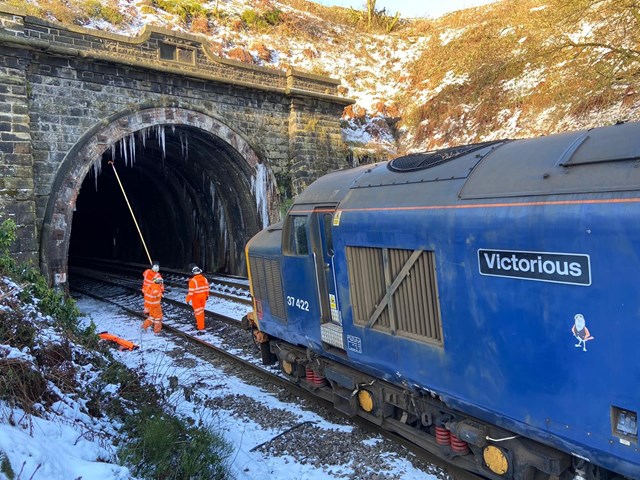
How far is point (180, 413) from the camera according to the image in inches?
228

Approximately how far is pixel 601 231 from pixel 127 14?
32.1 meters

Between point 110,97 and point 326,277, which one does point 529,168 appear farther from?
point 110,97

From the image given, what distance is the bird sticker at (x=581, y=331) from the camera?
2877 millimetres

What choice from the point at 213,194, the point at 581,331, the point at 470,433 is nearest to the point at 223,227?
the point at 213,194

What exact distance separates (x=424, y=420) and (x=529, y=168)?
2.59m

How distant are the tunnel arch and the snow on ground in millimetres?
6211

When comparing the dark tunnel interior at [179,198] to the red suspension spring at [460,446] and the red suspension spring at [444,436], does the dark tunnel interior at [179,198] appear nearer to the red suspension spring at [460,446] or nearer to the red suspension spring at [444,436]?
the red suspension spring at [444,436]

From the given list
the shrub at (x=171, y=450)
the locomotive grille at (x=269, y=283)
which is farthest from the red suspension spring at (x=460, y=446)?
the locomotive grille at (x=269, y=283)

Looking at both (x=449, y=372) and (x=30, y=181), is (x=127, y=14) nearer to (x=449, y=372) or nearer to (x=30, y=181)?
(x=30, y=181)

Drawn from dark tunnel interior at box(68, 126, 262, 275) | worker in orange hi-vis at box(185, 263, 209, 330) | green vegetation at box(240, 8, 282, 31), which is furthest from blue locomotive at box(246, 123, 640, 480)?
green vegetation at box(240, 8, 282, 31)

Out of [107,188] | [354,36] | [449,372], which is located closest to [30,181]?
[449,372]

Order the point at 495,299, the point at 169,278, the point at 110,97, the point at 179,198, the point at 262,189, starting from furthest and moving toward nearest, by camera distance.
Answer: the point at 179,198 → the point at 169,278 → the point at 262,189 → the point at 110,97 → the point at 495,299

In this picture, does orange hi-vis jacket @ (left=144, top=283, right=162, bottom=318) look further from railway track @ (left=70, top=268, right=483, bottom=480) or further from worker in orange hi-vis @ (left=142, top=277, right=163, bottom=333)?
railway track @ (left=70, top=268, right=483, bottom=480)

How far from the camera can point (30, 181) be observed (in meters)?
11.4
